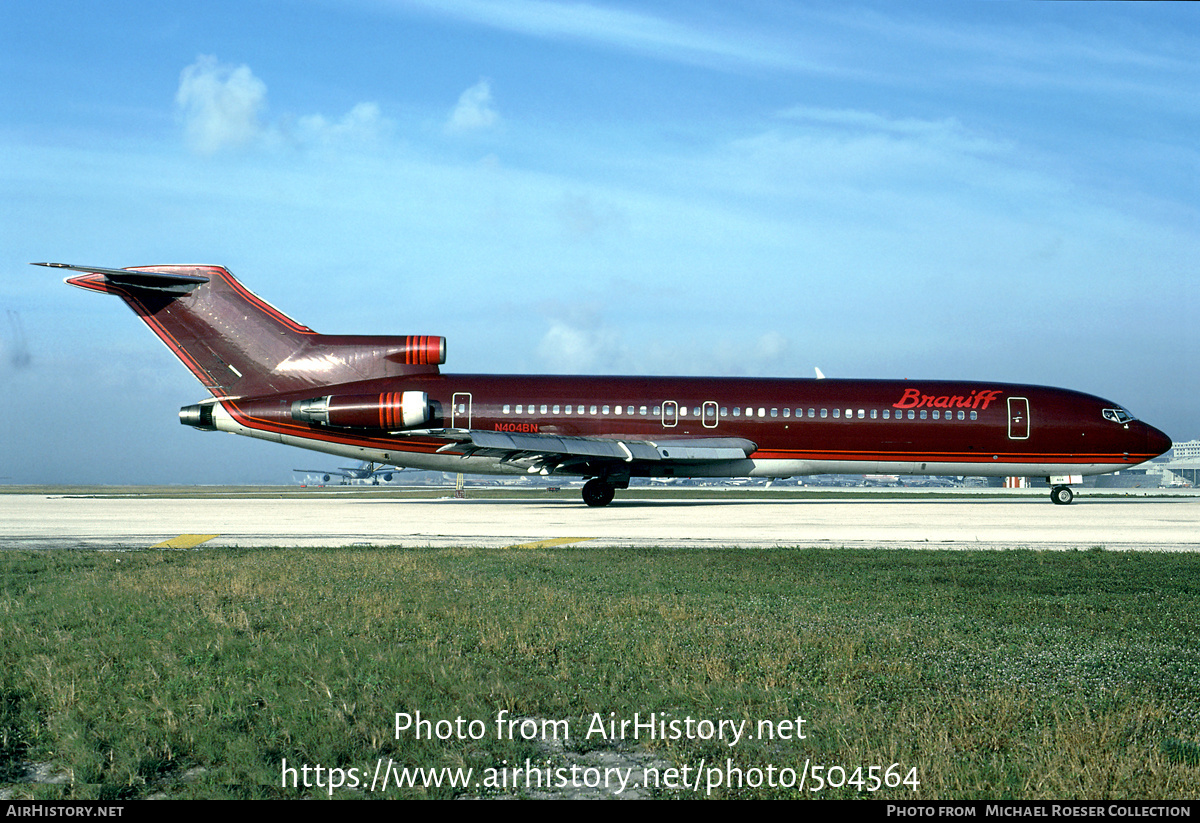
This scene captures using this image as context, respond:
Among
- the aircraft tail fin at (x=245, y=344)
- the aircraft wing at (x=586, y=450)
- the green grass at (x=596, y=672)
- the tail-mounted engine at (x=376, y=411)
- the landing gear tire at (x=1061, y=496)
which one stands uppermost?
→ the aircraft tail fin at (x=245, y=344)

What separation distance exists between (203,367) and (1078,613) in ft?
91.6

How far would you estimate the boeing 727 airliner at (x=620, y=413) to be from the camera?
2898 centimetres

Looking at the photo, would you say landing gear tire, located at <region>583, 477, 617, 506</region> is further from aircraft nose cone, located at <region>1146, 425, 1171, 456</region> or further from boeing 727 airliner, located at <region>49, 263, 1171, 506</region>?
aircraft nose cone, located at <region>1146, 425, 1171, 456</region>

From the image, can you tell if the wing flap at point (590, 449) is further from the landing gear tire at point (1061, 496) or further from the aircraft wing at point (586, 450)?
the landing gear tire at point (1061, 496)

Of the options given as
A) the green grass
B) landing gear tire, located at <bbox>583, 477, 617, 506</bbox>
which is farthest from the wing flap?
the green grass

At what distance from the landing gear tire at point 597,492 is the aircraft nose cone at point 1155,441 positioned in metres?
18.5

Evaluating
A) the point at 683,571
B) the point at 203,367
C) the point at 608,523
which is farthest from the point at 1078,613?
the point at 203,367

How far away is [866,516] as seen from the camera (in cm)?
2352

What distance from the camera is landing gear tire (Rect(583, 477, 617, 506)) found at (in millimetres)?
28422

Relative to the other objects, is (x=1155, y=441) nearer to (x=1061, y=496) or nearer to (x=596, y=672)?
(x=1061, y=496)

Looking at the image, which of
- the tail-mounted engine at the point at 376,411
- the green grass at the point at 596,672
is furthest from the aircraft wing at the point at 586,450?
the green grass at the point at 596,672

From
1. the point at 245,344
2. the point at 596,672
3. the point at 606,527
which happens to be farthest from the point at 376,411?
the point at 596,672

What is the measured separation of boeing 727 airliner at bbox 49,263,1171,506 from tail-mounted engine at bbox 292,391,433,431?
0.11 metres
